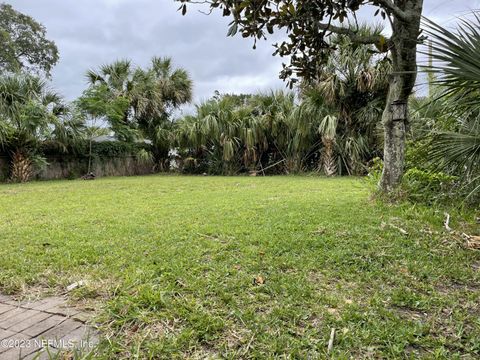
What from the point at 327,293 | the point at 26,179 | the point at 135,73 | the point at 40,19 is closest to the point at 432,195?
the point at 327,293

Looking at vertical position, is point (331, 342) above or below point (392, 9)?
below

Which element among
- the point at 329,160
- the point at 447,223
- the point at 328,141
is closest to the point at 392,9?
the point at 447,223

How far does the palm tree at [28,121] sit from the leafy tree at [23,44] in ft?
24.3

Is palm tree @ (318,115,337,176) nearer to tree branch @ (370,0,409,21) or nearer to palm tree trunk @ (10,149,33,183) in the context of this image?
tree branch @ (370,0,409,21)

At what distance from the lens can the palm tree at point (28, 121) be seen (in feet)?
26.9

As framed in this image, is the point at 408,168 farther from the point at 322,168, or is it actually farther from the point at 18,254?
the point at 322,168

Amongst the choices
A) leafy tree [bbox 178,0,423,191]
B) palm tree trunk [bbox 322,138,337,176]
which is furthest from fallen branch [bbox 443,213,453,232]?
palm tree trunk [bbox 322,138,337,176]

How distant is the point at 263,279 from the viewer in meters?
1.94

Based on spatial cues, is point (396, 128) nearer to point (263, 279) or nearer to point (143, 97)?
point (263, 279)

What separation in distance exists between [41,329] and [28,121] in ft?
27.5

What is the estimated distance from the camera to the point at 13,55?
1525 cm

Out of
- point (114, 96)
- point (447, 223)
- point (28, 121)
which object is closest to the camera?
point (447, 223)

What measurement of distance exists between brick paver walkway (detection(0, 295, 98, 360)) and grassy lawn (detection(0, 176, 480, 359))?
0.09 metres

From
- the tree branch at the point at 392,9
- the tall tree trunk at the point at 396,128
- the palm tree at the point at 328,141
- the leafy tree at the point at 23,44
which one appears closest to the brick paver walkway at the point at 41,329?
the tree branch at the point at 392,9
